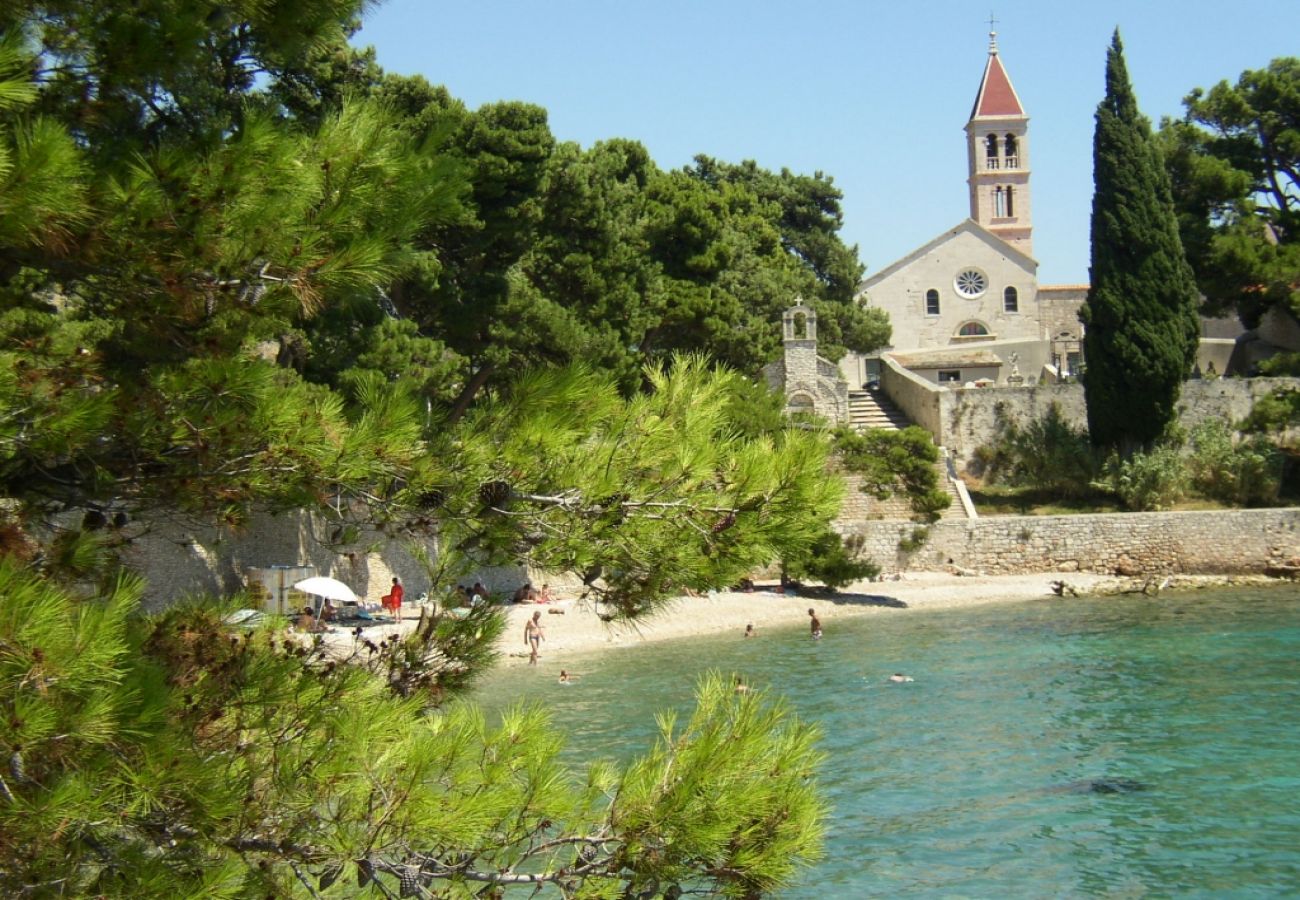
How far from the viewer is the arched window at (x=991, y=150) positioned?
2432 inches

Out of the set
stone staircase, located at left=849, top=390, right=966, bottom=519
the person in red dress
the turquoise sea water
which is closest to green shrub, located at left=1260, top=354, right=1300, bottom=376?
stone staircase, located at left=849, top=390, right=966, bottom=519

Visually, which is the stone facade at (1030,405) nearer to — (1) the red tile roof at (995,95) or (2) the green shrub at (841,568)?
(2) the green shrub at (841,568)

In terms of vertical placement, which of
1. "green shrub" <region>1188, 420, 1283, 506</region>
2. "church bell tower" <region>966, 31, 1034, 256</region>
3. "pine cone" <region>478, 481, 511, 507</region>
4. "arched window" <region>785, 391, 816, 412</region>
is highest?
"church bell tower" <region>966, 31, 1034, 256</region>

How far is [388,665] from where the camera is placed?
17.5ft

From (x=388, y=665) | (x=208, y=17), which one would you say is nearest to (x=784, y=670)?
(x=388, y=665)

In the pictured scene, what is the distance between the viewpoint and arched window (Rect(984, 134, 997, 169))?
2432 inches

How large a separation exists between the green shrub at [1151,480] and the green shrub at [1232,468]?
2.55 ft

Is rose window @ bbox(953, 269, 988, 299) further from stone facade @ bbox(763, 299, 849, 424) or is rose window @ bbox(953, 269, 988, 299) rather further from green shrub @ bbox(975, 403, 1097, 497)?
green shrub @ bbox(975, 403, 1097, 497)

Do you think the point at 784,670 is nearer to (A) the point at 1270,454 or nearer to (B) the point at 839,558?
(B) the point at 839,558

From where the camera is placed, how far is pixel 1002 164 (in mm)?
61719

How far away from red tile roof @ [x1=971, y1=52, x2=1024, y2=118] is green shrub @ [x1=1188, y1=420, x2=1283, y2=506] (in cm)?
3097

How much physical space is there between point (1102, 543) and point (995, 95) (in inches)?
1382

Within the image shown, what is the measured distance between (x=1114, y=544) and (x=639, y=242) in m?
13.4

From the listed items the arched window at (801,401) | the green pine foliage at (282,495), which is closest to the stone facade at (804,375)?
the arched window at (801,401)
